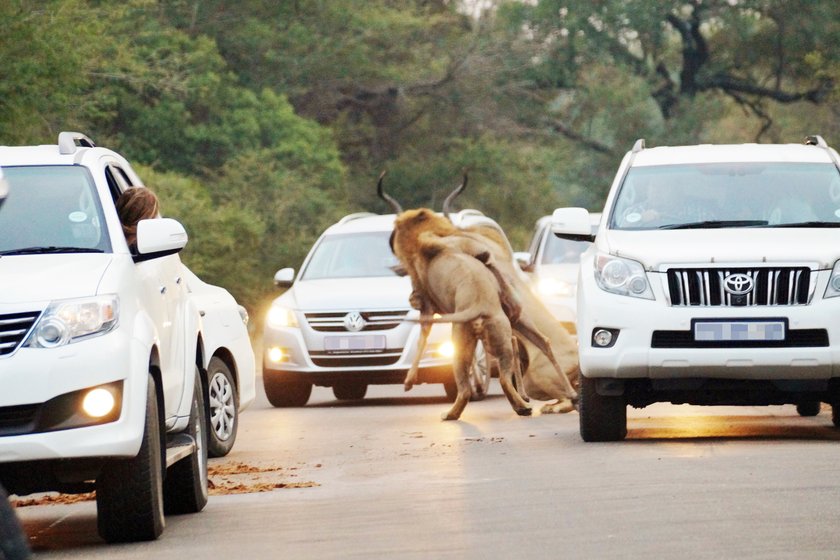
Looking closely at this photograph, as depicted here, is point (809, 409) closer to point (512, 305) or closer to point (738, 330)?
point (512, 305)

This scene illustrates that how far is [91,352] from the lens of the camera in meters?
8.34

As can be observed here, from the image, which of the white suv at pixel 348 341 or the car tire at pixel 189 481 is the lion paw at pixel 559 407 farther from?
the car tire at pixel 189 481

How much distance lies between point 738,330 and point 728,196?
1526 mm

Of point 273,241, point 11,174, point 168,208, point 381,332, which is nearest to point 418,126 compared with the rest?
point 273,241

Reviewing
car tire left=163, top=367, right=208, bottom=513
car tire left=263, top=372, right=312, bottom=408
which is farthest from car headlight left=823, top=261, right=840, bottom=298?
car tire left=263, top=372, right=312, bottom=408

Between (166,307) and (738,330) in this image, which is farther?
(738,330)

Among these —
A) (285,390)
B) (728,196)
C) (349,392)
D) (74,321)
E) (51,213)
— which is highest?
(51,213)

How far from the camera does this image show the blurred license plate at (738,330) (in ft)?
39.0

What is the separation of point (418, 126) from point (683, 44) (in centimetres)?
777

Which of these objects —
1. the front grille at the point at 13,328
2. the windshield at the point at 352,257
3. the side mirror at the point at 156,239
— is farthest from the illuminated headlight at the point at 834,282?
the windshield at the point at 352,257

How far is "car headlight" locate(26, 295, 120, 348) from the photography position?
831 centimetres

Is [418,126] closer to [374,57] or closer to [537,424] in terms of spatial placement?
[374,57]

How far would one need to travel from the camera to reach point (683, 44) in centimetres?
5278

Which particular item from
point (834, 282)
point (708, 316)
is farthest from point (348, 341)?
point (834, 282)
